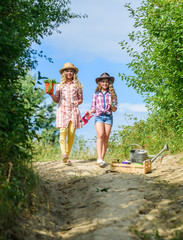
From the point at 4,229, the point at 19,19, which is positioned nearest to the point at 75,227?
the point at 4,229

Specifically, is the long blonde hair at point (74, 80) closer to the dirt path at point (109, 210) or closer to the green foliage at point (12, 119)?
the dirt path at point (109, 210)

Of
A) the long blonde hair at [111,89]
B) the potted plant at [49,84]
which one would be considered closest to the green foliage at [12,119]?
the potted plant at [49,84]

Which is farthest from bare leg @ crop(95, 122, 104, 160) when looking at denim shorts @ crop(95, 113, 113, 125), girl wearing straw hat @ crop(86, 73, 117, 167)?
denim shorts @ crop(95, 113, 113, 125)

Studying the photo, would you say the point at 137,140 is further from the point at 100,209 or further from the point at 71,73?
the point at 100,209

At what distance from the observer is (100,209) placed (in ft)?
14.0

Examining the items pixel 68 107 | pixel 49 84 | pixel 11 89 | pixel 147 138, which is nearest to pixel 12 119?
pixel 11 89

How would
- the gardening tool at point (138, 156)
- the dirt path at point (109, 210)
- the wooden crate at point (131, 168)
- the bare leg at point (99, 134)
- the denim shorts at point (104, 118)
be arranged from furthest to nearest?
the denim shorts at point (104, 118) < the bare leg at point (99, 134) < the gardening tool at point (138, 156) < the wooden crate at point (131, 168) < the dirt path at point (109, 210)

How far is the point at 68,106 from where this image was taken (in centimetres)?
830

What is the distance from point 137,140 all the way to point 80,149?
2.47 m

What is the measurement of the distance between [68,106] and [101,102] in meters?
0.94

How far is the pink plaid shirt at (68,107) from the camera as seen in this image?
8211 mm

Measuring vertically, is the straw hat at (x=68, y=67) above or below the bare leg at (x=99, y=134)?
above

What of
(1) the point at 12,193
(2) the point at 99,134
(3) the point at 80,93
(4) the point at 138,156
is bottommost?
(1) the point at 12,193

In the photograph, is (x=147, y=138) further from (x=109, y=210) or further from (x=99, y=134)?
(x=109, y=210)
